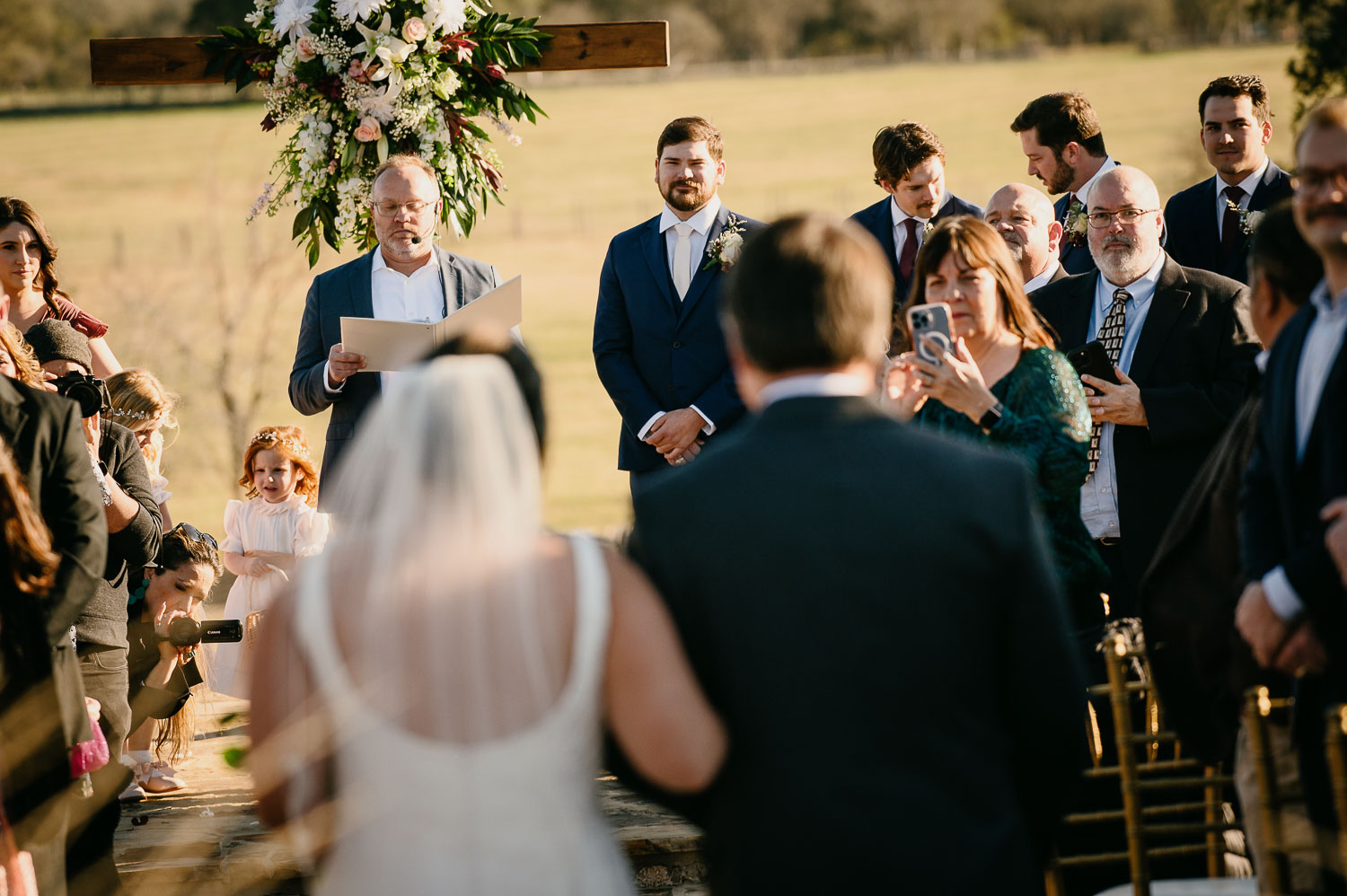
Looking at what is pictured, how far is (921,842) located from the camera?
1803mm

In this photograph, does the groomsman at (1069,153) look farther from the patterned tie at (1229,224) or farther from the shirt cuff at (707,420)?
the shirt cuff at (707,420)

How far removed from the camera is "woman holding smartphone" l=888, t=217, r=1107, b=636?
10.5ft

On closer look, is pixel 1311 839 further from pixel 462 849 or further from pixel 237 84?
pixel 237 84

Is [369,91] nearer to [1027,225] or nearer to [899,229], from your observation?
[899,229]

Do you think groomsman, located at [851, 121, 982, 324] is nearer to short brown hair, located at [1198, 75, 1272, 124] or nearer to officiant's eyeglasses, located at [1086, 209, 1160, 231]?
officiant's eyeglasses, located at [1086, 209, 1160, 231]

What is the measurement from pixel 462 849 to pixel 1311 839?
5.15ft

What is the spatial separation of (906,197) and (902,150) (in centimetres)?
19

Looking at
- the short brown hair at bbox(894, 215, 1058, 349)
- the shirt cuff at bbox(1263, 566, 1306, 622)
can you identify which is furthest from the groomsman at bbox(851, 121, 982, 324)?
the shirt cuff at bbox(1263, 566, 1306, 622)

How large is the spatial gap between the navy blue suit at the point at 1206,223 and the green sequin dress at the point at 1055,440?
8.00 ft

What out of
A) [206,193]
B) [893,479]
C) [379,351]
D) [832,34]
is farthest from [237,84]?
[832,34]

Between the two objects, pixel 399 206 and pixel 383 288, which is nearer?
pixel 399 206

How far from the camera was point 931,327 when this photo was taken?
3.25 metres

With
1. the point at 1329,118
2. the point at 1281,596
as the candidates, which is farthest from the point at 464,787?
the point at 1329,118

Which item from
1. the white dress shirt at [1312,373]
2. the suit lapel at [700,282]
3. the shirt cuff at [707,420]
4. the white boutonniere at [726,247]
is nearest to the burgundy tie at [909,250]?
the white boutonniere at [726,247]
